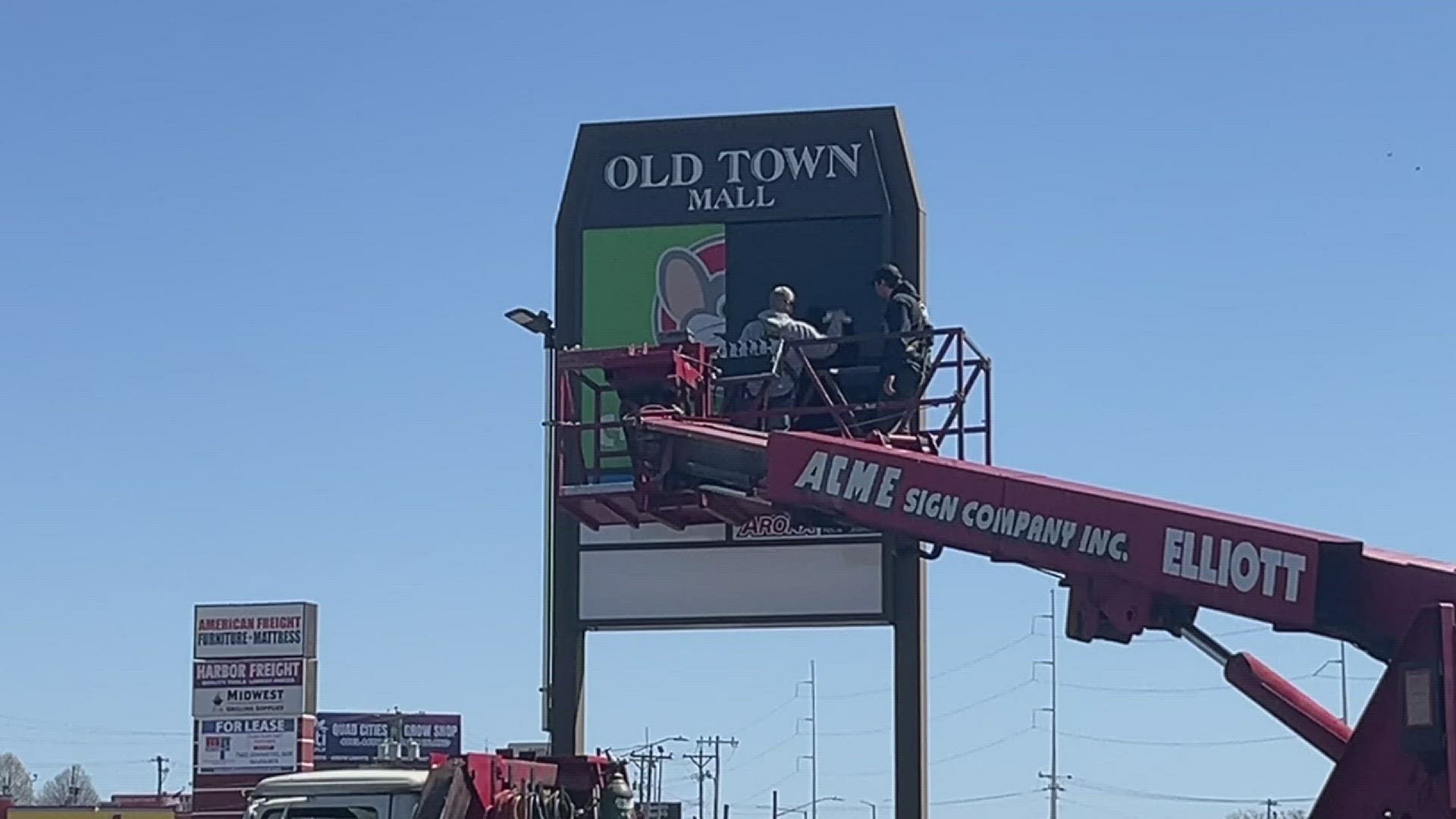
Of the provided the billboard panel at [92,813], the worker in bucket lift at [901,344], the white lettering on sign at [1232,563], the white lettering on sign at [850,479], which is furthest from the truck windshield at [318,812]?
the billboard panel at [92,813]

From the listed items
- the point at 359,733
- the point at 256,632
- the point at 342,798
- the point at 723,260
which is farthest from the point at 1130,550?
the point at 359,733

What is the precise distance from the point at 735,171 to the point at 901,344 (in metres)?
5.75

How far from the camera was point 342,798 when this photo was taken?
52.1 ft

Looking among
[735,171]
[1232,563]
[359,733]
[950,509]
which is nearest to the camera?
[1232,563]

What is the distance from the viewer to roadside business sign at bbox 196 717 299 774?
34656 millimetres

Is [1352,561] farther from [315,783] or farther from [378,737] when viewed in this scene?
[378,737]

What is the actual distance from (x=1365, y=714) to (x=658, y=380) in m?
8.85

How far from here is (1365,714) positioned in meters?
13.9

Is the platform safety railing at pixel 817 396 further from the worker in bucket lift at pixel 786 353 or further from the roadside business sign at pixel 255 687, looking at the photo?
the roadside business sign at pixel 255 687

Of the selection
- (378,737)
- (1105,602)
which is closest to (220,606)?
(1105,602)

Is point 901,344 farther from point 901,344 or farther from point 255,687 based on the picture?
point 255,687

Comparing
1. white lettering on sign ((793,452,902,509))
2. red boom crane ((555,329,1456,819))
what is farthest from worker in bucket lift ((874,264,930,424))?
white lettering on sign ((793,452,902,509))

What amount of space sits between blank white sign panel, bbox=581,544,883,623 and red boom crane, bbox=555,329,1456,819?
5.36 metres

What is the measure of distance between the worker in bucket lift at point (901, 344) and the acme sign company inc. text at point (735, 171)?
489 centimetres
